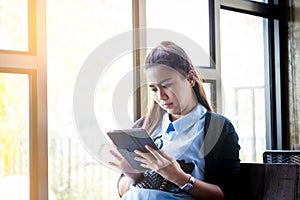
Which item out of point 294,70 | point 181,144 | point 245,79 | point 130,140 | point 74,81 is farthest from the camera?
point 294,70

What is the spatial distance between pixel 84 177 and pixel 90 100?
511 mm

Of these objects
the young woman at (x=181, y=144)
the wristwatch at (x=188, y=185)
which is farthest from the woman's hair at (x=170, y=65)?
the wristwatch at (x=188, y=185)

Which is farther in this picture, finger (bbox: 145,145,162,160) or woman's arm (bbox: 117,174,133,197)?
woman's arm (bbox: 117,174,133,197)

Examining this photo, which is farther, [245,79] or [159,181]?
[245,79]

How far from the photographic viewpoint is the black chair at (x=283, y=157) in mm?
2047

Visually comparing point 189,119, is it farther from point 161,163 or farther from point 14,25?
point 14,25

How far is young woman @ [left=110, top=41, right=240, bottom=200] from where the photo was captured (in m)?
2.10

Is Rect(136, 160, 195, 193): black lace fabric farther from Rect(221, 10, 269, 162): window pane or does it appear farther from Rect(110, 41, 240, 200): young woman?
Rect(221, 10, 269, 162): window pane

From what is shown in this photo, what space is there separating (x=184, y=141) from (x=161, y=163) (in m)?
0.23

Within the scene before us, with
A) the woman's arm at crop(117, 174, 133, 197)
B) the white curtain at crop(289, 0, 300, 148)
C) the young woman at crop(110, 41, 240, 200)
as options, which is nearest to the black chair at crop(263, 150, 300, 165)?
the young woman at crop(110, 41, 240, 200)

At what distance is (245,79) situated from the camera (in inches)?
155

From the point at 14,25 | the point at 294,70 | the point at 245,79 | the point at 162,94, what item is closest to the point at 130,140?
the point at 162,94

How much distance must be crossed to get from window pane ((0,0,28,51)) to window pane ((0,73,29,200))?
5.9 inches

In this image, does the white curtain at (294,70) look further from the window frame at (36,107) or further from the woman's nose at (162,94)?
the window frame at (36,107)
